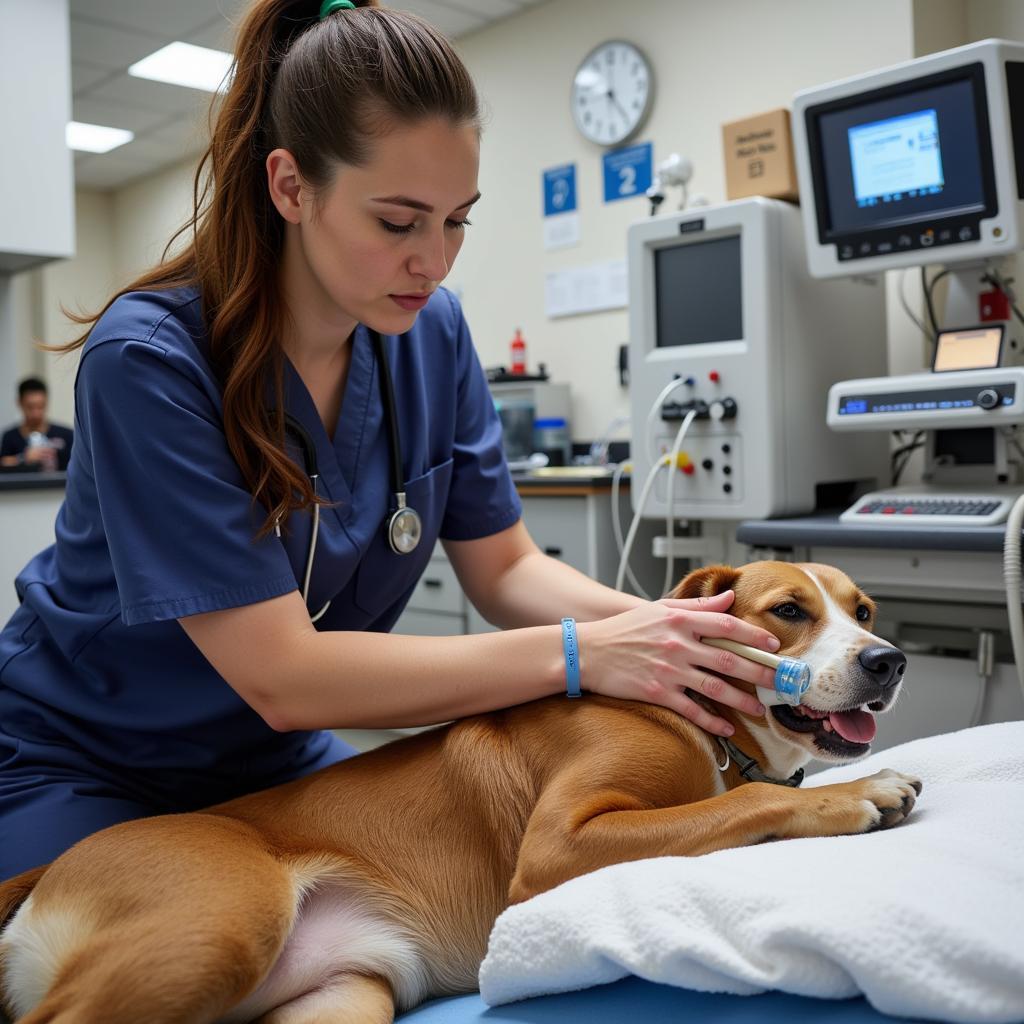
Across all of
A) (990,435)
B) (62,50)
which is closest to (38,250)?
(62,50)

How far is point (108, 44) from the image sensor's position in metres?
4.74

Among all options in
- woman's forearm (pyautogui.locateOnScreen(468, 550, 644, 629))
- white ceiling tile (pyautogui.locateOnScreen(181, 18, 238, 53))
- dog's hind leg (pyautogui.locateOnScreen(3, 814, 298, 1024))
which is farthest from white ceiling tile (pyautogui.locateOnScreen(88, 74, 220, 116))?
dog's hind leg (pyautogui.locateOnScreen(3, 814, 298, 1024))

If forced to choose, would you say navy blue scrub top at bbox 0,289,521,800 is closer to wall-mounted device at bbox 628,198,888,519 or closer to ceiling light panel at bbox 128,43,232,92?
wall-mounted device at bbox 628,198,888,519

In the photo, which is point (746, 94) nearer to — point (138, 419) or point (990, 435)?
point (990, 435)

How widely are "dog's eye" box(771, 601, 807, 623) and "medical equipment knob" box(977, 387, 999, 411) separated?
3.39 ft

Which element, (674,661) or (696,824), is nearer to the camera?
(696,824)

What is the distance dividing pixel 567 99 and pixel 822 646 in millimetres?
3499

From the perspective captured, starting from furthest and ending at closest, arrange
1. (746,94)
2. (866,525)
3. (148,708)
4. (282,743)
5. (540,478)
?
1. (746,94)
2. (540,478)
3. (866,525)
4. (282,743)
5. (148,708)

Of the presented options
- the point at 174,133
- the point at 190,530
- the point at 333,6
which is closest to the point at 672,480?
the point at 333,6

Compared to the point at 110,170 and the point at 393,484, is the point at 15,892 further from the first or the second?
the point at 110,170

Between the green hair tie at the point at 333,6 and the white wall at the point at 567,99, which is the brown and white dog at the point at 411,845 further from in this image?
the white wall at the point at 567,99

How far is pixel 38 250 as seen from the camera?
3430 millimetres

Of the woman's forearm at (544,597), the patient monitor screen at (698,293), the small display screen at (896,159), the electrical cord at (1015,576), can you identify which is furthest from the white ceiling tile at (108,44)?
the electrical cord at (1015,576)

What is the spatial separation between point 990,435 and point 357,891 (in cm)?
179
